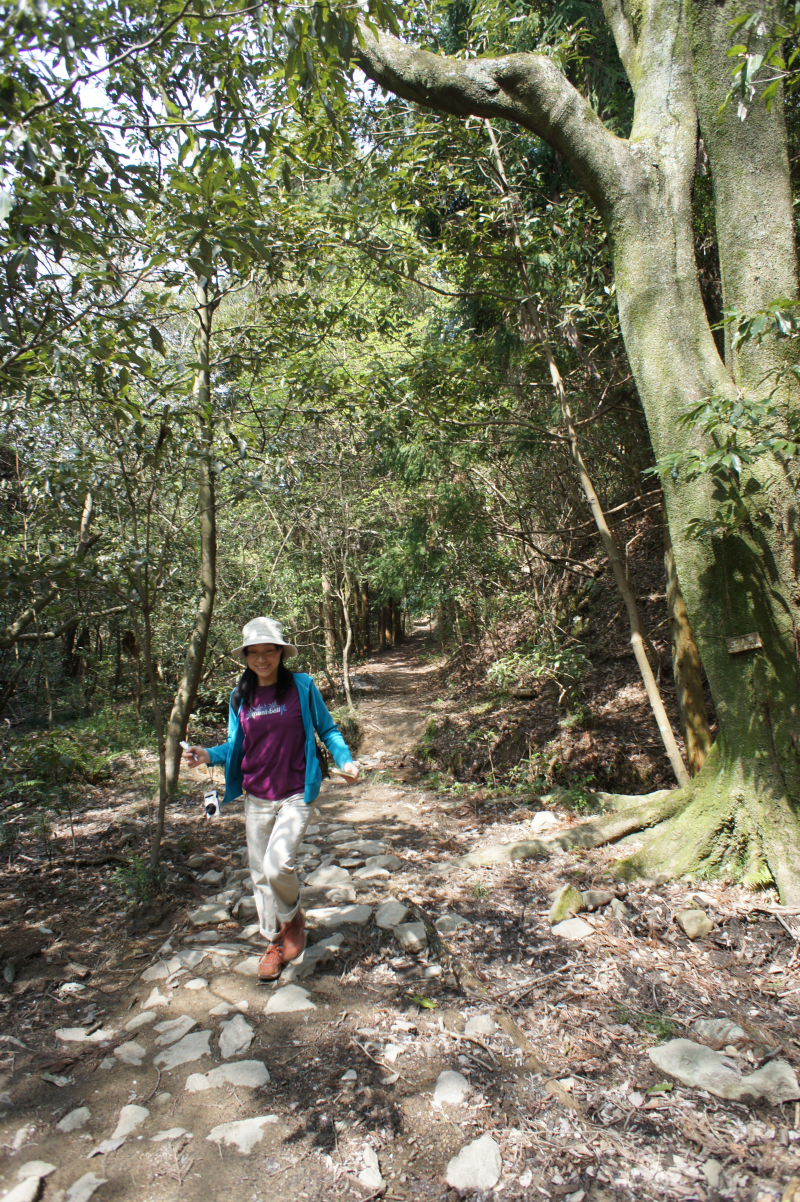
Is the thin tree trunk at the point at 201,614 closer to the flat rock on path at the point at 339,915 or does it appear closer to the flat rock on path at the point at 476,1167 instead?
the flat rock on path at the point at 339,915

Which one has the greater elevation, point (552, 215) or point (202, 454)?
point (552, 215)

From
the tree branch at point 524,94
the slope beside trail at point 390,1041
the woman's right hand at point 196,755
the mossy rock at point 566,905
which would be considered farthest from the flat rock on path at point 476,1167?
the tree branch at point 524,94

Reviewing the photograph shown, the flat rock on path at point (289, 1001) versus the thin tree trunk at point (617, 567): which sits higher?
the thin tree trunk at point (617, 567)

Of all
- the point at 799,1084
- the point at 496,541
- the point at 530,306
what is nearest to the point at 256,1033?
the point at 799,1084

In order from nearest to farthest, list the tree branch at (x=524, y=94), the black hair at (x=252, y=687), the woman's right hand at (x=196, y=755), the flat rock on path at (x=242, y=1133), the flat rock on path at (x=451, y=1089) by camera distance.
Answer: the flat rock on path at (x=242, y=1133)
the flat rock on path at (x=451, y=1089)
the woman's right hand at (x=196, y=755)
the black hair at (x=252, y=687)
the tree branch at (x=524, y=94)

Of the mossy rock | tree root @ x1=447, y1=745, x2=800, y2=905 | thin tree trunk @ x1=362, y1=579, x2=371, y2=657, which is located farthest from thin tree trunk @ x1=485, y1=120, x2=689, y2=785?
thin tree trunk @ x1=362, y1=579, x2=371, y2=657

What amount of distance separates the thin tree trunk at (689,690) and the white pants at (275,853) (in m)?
2.82

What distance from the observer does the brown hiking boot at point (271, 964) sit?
342cm

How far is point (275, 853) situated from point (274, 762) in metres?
0.50

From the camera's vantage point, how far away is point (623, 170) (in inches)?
162

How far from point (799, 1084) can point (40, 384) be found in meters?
5.89

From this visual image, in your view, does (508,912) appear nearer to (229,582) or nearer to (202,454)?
(202,454)

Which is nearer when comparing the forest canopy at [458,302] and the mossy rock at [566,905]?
the forest canopy at [458,302]

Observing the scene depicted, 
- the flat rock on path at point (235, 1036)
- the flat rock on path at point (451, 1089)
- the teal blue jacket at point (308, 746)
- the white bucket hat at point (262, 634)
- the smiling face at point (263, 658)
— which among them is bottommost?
the flat rock on path at point (451, 1089)
